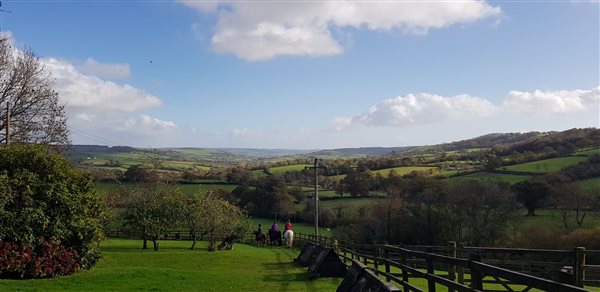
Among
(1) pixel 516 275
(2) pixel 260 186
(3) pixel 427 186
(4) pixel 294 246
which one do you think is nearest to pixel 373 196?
(3) pixel 427 186

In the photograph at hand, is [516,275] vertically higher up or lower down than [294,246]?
higher up

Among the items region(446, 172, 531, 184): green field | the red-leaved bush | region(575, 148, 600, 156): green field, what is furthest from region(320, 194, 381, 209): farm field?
the red-leaved bush

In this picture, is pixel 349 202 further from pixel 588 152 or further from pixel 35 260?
pixel 35 260

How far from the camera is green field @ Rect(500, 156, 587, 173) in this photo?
69.4 meters

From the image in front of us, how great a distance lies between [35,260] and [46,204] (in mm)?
2338

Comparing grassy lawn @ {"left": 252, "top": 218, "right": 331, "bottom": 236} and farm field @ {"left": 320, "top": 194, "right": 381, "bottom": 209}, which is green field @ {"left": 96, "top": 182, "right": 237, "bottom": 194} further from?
farm field @ {"left": 320, "top": 194, "right": 381, "bottom": 209}

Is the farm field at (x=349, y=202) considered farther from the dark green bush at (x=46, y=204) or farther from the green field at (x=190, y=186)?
the dark green bush at (x=46, y=204)

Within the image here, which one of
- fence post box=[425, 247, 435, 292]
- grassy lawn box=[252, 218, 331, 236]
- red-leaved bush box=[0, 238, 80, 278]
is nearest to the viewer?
fence post box=[425, 247, 435, 292]

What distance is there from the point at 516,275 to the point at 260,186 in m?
74.1

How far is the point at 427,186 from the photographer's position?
224 feet

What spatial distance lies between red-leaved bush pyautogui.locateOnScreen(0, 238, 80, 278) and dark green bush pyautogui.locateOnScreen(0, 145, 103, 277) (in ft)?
0.48

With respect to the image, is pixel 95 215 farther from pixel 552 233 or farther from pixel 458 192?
pixel 458 192

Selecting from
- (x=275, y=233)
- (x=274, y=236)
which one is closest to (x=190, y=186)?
(x=274, y=236)

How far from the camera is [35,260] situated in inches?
748
